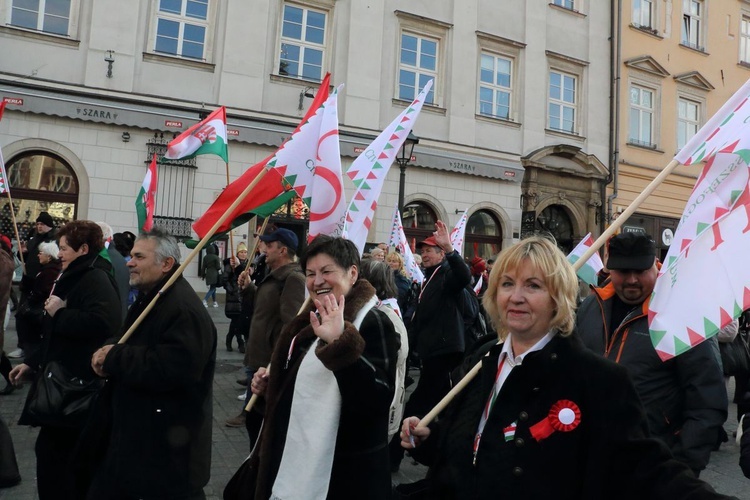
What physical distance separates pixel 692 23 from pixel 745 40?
3080 millimetres

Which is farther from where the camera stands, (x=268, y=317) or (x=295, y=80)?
(x=295, y=80)

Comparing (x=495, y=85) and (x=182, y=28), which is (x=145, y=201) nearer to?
(x=182, y=28)

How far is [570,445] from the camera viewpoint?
5.49 feet

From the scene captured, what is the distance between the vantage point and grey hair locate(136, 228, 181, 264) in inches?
123

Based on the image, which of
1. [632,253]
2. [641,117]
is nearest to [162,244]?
[632,253]

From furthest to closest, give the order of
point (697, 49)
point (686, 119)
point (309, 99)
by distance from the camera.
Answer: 1. point (697, 49)
2. point (686, 119)
3. point (309, 99)

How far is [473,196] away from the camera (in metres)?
17.0

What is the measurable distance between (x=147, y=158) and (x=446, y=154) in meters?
Answer: 7.62

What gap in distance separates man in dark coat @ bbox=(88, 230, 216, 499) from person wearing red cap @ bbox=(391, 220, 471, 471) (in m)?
2.43

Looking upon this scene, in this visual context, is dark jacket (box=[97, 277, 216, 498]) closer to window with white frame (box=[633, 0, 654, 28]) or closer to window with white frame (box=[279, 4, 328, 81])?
window with white frame (box=[279, 4, 328, 81])

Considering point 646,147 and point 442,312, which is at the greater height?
point 646,147

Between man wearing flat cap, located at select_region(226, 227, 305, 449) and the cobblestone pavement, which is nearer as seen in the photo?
the cobblestone pavement

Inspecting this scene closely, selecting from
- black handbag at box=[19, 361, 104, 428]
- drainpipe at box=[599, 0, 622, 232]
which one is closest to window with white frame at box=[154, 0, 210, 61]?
black handbag at box=[19, 361, 104, 428]

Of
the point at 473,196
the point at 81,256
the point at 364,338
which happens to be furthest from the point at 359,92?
the point at 364,338
